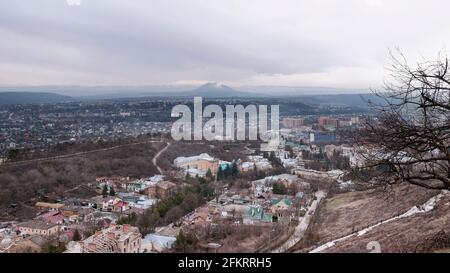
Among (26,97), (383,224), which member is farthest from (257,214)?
(26,97)

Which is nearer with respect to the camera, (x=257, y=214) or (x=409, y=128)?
(x=409, y=128)

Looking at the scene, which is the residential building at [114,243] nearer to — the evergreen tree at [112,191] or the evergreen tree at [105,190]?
the evergreen tree at [112,191]

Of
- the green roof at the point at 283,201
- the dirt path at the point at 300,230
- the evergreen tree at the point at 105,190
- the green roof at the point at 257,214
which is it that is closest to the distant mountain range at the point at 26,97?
the evergreen tree at the point at 105,190

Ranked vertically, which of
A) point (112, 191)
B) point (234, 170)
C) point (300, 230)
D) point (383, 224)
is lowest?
point (112, 191)

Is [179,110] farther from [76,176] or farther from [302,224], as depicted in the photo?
[302,224]

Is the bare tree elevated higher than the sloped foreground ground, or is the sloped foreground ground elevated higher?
the bare tree

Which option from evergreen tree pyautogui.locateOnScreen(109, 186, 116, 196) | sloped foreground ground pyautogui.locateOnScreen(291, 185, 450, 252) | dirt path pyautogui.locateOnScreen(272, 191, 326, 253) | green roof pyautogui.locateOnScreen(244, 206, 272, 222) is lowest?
evergreen tree pyautogui.locateOnScreen(109, 186, 116, 196)

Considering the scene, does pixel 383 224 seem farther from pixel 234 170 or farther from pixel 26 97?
pixel 26 97

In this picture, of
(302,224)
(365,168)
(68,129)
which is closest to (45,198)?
(302,224)

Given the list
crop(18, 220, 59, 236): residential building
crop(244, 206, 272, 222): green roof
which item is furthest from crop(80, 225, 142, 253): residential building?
crop(244, 206, 272, 222): green roof

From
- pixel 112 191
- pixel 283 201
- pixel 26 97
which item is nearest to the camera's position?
pixel 283 201

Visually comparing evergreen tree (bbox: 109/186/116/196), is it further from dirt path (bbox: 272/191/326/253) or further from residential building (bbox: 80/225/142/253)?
dirt path (bbox: 272/191/326/253)

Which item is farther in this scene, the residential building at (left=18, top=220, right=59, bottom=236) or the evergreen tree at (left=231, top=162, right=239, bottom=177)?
the evergreen tree at (left=231, top=162, right=239, bottom=177)
